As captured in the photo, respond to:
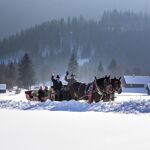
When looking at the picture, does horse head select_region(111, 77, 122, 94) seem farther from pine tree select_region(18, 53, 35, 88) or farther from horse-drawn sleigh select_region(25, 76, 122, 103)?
pine tree select_region(18, 53, 35, 88)

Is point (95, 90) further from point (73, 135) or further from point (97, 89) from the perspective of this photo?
point (73, 135)

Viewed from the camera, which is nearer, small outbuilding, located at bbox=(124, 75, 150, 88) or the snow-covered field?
the snow-covered field

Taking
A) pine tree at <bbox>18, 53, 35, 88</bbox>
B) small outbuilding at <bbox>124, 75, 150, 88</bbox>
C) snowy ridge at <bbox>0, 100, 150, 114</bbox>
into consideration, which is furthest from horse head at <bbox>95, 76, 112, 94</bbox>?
small outbuilding at <bbox>124, 75, 150, 88</bbox>

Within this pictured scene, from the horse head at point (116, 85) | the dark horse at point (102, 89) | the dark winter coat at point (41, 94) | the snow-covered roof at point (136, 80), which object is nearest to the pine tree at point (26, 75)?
the snow-covered roof at point (136, 80)

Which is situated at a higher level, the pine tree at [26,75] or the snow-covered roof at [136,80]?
the pine tree at [26,75]

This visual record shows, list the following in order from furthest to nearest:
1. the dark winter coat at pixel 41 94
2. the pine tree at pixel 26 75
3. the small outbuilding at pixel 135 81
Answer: the small outbuilding at pixel 135 81
the pine tree at pixel 26 75
the dark winter coat at pixel 41 94

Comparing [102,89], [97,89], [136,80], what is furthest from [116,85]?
[136,80]

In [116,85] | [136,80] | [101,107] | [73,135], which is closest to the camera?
[73,135]

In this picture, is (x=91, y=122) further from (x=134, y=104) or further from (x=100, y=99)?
(x=100, y=99)

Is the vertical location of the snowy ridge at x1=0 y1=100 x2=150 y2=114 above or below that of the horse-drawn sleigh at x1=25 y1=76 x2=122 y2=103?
below

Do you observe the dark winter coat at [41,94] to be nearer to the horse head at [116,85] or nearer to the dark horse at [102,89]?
the dark horse at [102,89]

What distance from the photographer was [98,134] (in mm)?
8609

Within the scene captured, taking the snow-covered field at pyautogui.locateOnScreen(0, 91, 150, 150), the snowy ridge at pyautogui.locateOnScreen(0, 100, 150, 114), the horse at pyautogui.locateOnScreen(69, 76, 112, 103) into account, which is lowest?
the snowy ridge at pyautogui.locateOnScreen(0, 100, 150, 114)

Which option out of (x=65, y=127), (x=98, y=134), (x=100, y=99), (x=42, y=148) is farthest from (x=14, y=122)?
(x=100, y=99)
